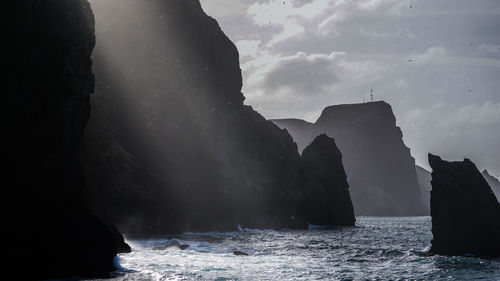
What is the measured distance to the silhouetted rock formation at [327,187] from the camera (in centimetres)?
10788

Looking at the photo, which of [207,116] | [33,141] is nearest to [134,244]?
[33,141]

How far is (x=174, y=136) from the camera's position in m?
74.7

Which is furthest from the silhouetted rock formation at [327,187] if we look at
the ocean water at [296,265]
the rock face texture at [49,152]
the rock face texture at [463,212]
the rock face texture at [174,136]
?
the rock face texture at [49,152]

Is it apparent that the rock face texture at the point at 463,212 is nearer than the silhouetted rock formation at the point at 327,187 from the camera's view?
Yes

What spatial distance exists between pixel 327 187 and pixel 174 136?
50.7 meters

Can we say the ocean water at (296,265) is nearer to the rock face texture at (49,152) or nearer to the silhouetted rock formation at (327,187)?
the rock face texture at (49,152)

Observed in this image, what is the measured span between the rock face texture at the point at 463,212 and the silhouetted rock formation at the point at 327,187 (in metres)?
65.1

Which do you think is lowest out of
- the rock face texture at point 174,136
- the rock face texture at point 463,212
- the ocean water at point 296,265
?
the ocean water at point 296,265

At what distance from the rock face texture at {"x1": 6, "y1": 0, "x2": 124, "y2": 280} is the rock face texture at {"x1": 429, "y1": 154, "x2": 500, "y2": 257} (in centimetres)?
2870

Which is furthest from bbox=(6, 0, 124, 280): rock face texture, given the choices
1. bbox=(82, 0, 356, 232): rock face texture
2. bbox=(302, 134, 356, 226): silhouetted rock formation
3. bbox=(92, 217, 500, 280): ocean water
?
bbox=(302, 134, 356, 226): silhouetted rock formation

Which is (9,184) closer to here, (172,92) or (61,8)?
(61,8)

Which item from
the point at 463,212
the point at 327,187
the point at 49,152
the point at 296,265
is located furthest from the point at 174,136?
the point at 327,187

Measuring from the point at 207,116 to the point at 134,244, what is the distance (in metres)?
46.3

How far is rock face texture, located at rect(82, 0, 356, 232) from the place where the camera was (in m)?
62.0
